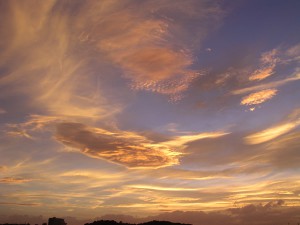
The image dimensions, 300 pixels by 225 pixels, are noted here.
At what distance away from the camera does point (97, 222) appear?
111562 millimetres

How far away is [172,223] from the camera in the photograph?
116 meters

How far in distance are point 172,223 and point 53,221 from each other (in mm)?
49311

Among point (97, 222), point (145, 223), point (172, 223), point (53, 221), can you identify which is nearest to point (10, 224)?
point (53, 221)

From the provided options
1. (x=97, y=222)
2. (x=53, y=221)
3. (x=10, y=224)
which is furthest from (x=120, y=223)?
(x=10, y=224)

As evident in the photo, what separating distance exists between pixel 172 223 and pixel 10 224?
65964 millimetres

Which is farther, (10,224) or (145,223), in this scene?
(10,224)

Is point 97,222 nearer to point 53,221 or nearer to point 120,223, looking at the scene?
point 120,223

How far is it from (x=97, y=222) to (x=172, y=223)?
2666 centimetres

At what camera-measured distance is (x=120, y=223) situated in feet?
372

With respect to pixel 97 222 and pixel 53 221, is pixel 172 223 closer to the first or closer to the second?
pixel 97 222

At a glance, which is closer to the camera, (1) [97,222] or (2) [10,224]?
(1) [97,222]

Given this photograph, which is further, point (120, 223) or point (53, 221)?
point (53, 221)

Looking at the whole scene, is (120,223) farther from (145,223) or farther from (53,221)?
(53,221)

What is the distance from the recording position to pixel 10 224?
131 metres
